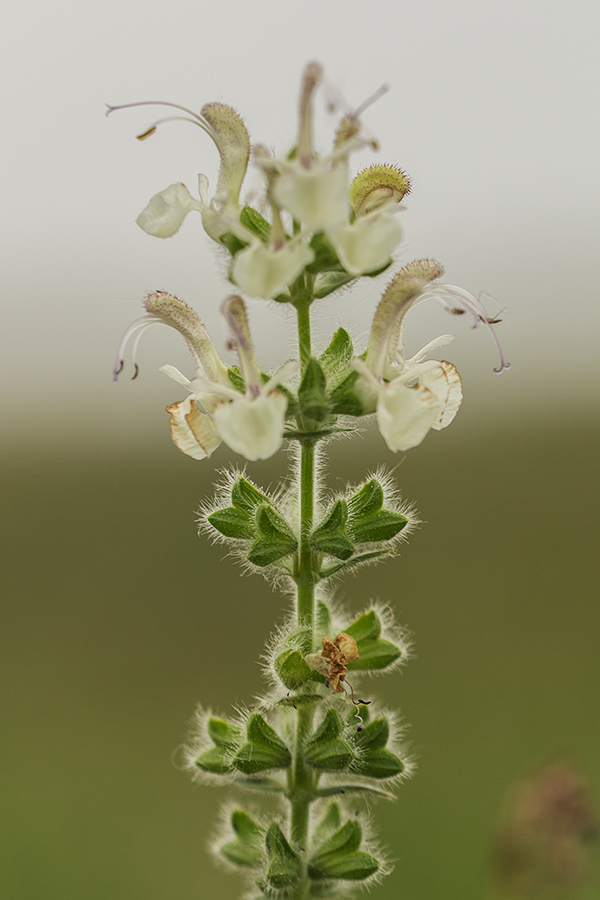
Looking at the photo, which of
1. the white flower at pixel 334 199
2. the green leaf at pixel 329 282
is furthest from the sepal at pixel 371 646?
the white flower at pixel 334 199

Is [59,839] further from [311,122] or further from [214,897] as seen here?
[311,122]

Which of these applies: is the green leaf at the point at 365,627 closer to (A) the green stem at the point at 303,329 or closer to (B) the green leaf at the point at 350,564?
(B) the green leaf at the point at 350,564

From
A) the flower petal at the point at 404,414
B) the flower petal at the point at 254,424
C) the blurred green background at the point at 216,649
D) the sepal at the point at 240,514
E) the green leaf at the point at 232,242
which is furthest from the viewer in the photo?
the blurred green background at the point at 216,649

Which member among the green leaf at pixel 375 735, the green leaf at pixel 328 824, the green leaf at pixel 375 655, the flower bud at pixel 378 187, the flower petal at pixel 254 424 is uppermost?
the flower bud at pixel 378 187

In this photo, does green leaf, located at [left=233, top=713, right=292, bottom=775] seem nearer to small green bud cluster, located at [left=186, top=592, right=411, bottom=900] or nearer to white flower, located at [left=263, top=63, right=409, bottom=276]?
small green bud cluster, located at [left=186, top=592, right=411, bottom=900]

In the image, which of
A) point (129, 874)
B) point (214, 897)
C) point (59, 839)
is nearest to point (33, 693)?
point (59, 839)

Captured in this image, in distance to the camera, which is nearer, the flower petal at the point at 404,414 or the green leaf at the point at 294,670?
the flower petal at the point at 404,414

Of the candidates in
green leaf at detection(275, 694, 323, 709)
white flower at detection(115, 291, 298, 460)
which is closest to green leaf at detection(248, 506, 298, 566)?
white flower at detection(115, 291, 298, 460)

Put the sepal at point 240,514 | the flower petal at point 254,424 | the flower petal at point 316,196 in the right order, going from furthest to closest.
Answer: the sepal at point 240,514 → the flower petal at point 254,424 → the flower petal at point 316,196
